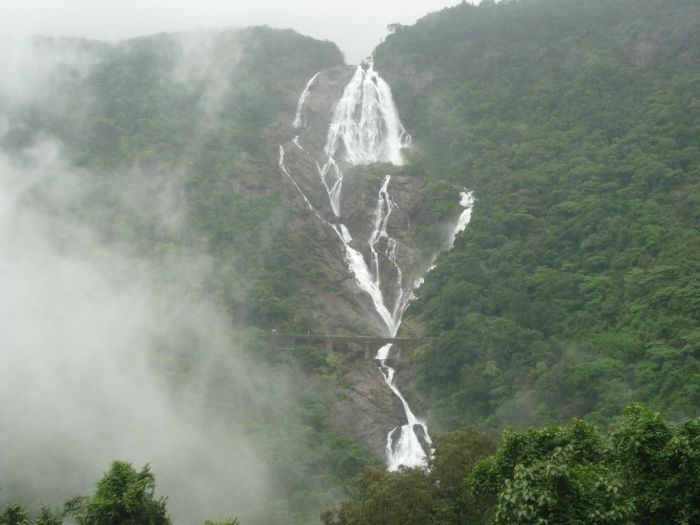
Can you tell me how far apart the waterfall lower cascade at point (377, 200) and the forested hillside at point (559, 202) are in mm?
1885

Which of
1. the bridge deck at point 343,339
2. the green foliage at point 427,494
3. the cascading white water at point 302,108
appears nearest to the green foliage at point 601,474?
the green foliage at point 427,494

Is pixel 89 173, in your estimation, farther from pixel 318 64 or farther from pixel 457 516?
pixel 457 516

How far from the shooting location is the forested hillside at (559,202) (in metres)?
43.2

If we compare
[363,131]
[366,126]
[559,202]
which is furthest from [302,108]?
[559,202]

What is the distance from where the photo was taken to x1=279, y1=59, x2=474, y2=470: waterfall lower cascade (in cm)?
4697

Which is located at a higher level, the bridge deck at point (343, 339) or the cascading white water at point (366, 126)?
the cascading white water at point (366, 126)

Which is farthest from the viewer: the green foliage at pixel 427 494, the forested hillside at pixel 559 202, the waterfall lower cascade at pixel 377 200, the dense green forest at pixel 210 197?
the waterfall lower cascade at pixel 377 200

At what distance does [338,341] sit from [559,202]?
21441 millimetres

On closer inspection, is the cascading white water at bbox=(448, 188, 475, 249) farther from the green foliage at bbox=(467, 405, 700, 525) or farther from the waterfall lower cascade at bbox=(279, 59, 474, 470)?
the green foliage at bbox=(467, 405, 700, 525)

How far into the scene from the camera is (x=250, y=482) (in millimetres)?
39250

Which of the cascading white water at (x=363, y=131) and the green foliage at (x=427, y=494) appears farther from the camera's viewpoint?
the cascading white water at (x=363, y=131)

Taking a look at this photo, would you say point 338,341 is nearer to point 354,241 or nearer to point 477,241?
point 477,241

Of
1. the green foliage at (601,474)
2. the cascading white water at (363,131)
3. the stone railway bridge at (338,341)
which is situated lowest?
the green foliage at (601,474)

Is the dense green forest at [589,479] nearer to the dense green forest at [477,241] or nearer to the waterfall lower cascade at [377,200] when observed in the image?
the dense green forest at [477,241]
